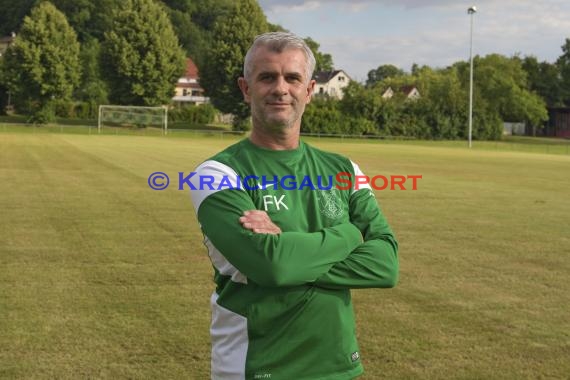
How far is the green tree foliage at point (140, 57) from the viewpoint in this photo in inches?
2616

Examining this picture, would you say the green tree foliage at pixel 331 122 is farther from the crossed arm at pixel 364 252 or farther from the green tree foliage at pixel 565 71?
the crossed arm at pixel 364 252

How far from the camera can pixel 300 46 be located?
2.64m

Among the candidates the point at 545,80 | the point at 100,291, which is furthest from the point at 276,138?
the point at 545,80

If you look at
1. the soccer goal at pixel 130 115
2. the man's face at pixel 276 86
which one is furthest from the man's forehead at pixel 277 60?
the soccer goal at pixel 130 115

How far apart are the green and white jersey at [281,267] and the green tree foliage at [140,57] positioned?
65327 millimetres

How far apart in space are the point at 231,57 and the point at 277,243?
219 ft

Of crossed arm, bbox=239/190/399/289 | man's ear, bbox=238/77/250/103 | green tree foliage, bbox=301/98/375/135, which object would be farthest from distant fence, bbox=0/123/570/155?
man's ear, bbox=238/77/250/103

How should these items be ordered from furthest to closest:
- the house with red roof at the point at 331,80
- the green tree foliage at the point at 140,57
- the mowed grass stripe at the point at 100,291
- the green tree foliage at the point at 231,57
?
the house with red roof at the point at 331,80 → the green tree foliage at the point at 140,57 → the green tree foliage at the point at 231,57 → the mowed grass stripe at the point at 100,291

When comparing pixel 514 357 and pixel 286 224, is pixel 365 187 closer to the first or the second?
pixel 286 224

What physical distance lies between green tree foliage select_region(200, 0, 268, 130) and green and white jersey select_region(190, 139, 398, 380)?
6296cm

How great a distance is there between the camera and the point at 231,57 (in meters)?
67.5

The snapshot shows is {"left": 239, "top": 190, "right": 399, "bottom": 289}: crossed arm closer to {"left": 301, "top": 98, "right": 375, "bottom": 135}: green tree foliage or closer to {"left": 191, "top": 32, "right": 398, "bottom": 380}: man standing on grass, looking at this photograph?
{"left": 191, "top": 32, "right": 398, "bottom": 380}: man standing on grass

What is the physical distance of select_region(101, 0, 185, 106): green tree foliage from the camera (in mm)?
66438

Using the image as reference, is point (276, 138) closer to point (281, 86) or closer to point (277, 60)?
point (281, 86)
